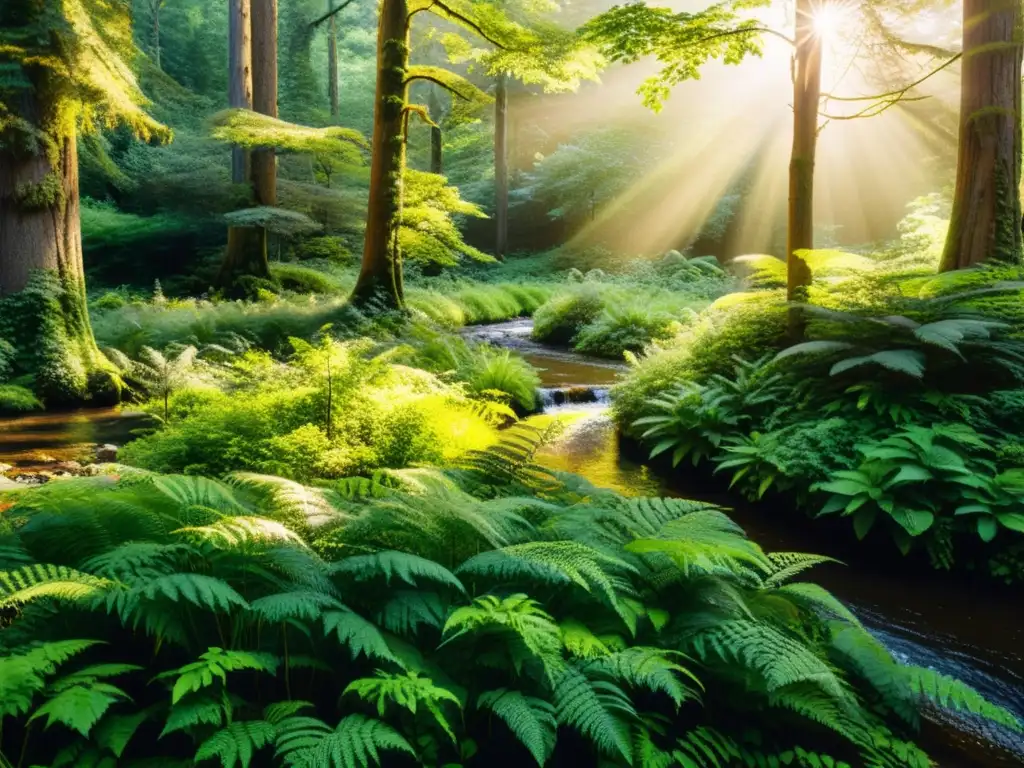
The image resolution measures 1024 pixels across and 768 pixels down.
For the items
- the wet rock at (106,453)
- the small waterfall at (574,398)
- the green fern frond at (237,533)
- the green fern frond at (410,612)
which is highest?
the green fern frond at (237,533)

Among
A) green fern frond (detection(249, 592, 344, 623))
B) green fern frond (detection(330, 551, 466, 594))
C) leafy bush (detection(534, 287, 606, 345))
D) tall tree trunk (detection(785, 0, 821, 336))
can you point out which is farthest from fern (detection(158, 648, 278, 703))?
leafy bush (detection(534, 287, 606, 345))

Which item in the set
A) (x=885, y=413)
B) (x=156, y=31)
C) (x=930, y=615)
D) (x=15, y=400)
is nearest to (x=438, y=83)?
(x=15, y=400)

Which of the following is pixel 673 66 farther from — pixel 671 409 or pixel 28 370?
pixel 28 370

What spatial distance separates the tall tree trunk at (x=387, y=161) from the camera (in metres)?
10.7

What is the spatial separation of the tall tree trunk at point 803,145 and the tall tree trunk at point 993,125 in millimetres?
1624

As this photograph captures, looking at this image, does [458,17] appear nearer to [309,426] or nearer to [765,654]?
[309,426]

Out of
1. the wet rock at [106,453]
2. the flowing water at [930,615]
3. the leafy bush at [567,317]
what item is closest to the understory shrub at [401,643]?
the flowing water at [930,615]

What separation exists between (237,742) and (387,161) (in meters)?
9.83

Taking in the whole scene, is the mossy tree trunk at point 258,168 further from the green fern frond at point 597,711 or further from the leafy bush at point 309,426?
the green fern frond at point 597,711

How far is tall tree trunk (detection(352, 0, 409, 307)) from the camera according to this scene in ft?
35.1

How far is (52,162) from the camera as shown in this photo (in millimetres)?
8617

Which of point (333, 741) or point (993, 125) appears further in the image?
point (993, 125)

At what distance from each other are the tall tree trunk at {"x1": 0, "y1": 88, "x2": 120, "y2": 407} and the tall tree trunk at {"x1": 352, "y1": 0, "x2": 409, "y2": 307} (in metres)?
3.84

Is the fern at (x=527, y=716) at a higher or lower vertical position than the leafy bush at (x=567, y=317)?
lower
